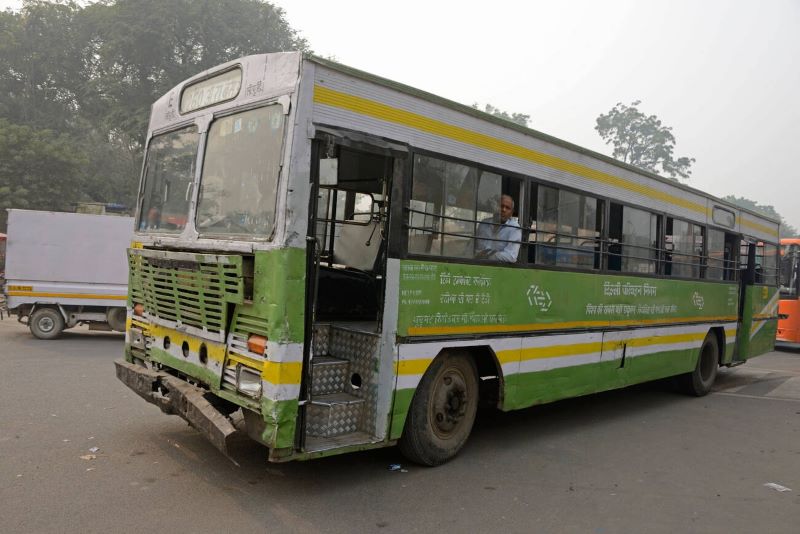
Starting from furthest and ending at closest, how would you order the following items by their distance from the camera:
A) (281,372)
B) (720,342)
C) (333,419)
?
(720,342), (333,419), (281,372)

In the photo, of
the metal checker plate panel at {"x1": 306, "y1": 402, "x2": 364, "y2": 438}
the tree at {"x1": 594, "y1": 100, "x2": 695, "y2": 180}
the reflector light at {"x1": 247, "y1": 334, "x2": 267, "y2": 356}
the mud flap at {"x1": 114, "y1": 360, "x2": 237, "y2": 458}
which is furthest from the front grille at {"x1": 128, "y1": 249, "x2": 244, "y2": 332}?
the tree at {"x1": 594, "y1": 100, "x2": 695, "y2": 180}

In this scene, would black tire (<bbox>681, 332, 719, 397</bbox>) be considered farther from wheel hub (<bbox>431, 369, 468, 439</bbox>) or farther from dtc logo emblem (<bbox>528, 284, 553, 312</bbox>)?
wheel hub (<bbox>431, 369, 468, 439</bbox>)

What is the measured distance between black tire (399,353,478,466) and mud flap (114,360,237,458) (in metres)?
1.57

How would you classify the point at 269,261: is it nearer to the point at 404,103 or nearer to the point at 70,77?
the point at 404,103

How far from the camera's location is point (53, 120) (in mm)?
31562

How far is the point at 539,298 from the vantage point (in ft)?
20.2

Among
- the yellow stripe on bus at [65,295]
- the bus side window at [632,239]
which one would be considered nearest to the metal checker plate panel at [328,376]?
the bus side window at [632,239]

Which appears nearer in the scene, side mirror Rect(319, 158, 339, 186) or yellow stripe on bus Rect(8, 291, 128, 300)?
side mirror Rect(319, 158, 339, 186)

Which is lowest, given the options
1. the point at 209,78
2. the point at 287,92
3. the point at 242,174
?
the point at 242,174

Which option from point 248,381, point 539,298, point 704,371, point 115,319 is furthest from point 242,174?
point 115,319

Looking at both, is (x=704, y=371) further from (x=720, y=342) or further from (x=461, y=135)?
(x=461, y=135)

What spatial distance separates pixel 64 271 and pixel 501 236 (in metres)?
9.48

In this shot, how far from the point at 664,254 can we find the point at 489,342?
411 centimetres

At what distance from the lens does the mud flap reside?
13.5ft
